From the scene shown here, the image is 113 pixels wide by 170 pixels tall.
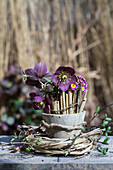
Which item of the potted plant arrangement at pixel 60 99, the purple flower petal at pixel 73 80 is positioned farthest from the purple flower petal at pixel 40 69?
the purple flower petal at pixel 73 80

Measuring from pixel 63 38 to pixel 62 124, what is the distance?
1364 mm

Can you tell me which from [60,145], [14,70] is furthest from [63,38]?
[60,145]

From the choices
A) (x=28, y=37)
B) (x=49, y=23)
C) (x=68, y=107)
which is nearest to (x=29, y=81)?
(x=68, y=107)

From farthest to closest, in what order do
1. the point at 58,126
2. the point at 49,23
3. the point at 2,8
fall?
the point at 49,23
the point at 2,8
the point at 58,126

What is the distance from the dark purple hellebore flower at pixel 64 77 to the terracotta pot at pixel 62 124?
10 centimetres

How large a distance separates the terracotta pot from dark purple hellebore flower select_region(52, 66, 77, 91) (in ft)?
0.31

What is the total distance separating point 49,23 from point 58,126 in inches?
57.2

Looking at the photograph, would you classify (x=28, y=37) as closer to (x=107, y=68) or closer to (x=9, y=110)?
(x=9, y=110)

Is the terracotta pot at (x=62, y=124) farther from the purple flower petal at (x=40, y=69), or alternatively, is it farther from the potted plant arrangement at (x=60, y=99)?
the purple flower petal at (x=40, y=69)

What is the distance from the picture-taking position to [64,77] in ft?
2.37

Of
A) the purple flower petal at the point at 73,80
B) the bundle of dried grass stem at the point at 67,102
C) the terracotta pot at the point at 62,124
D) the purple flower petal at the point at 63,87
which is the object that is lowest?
the terracotta pot at the point at 62,124

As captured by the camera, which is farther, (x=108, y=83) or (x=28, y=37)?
(x=108, y=83)

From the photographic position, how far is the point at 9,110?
1851mm

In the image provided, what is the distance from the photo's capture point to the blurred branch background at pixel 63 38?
70.2 inches
